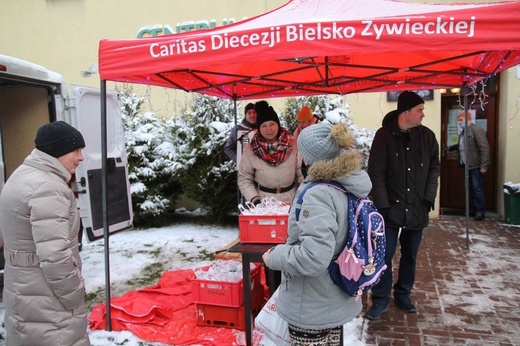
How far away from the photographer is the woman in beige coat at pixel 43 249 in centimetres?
245

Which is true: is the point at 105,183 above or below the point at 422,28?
below

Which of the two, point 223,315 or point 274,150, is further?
point 274,150

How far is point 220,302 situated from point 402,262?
5.83 feet

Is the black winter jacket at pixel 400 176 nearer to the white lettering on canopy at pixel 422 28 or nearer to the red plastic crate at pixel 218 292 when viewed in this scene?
the white lettering on canopy at pixel 422 28

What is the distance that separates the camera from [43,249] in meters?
2.41

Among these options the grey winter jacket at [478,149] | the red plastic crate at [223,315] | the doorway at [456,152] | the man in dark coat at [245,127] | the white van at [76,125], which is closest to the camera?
the red plastic crate at [223,315]

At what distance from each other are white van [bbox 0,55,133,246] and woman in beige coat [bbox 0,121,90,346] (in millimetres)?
2006

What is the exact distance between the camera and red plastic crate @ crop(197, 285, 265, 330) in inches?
151

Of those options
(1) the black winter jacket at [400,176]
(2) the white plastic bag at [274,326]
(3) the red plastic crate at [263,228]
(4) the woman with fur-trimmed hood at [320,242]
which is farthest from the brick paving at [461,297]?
(4) the woman with fur-trimmed hood at [320,242]

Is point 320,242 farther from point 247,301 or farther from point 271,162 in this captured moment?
point 271,162

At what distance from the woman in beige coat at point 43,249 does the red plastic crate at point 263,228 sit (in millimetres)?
1243

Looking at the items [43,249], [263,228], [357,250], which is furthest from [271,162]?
[43,249]

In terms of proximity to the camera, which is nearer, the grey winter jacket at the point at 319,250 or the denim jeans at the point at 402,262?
the grey winter jacket at the point at 319,250

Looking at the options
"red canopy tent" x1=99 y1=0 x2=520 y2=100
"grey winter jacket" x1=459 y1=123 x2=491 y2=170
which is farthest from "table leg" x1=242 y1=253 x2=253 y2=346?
"grey winter jacket" x1=459 y1=123 x2=491 y2=170
